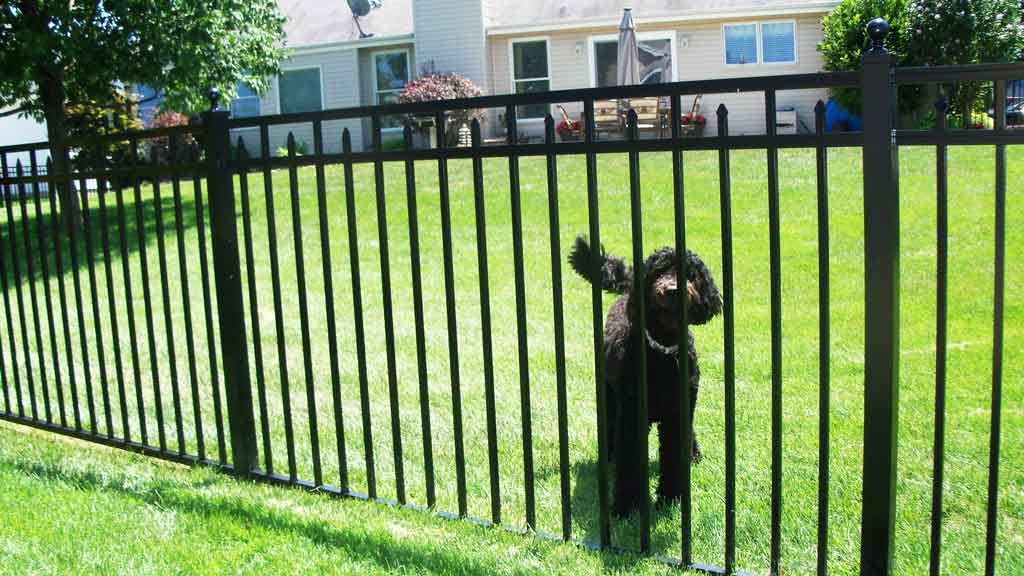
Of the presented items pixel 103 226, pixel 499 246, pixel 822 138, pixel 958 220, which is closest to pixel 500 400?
pixel 103 226

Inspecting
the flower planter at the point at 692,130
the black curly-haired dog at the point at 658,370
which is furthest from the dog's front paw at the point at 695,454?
the flower planter at the point at 692,130

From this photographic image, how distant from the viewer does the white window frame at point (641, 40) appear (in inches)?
867

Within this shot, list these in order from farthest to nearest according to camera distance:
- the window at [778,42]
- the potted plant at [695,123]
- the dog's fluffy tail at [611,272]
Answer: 1. the window at [778,42]
2. the potted plant at [695,123]
3. the dog's fluffy tail at [611,272]

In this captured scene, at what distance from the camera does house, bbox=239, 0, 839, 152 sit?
21.3 meters

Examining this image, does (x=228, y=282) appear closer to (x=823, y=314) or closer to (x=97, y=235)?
(x=823, y=314)

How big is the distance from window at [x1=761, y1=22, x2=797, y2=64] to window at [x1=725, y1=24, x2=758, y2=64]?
204mm

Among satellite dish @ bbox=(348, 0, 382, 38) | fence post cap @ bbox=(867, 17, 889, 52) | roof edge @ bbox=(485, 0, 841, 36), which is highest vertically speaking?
satellite dish @ bbox=(348, 0, 382, 38)

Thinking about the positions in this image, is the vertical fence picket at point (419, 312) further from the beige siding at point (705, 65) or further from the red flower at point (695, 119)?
the beige siding at point (705, 65)

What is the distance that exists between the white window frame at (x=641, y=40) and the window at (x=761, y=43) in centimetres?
116

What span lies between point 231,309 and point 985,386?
3.95 meters

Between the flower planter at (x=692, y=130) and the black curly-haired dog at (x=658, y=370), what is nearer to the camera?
the black curly-haired dog at (x=658, y=370)

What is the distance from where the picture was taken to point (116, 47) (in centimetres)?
1223

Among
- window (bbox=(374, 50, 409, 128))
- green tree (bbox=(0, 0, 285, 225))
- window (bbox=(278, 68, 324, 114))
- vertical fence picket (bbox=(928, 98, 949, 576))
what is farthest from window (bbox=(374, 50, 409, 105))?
vertical fence picket (bbox=(928, 98, 949, 576))

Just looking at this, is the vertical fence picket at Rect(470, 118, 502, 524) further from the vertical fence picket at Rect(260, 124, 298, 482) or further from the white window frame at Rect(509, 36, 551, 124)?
the white window frame at Rect(509, 36, 551, 124)
